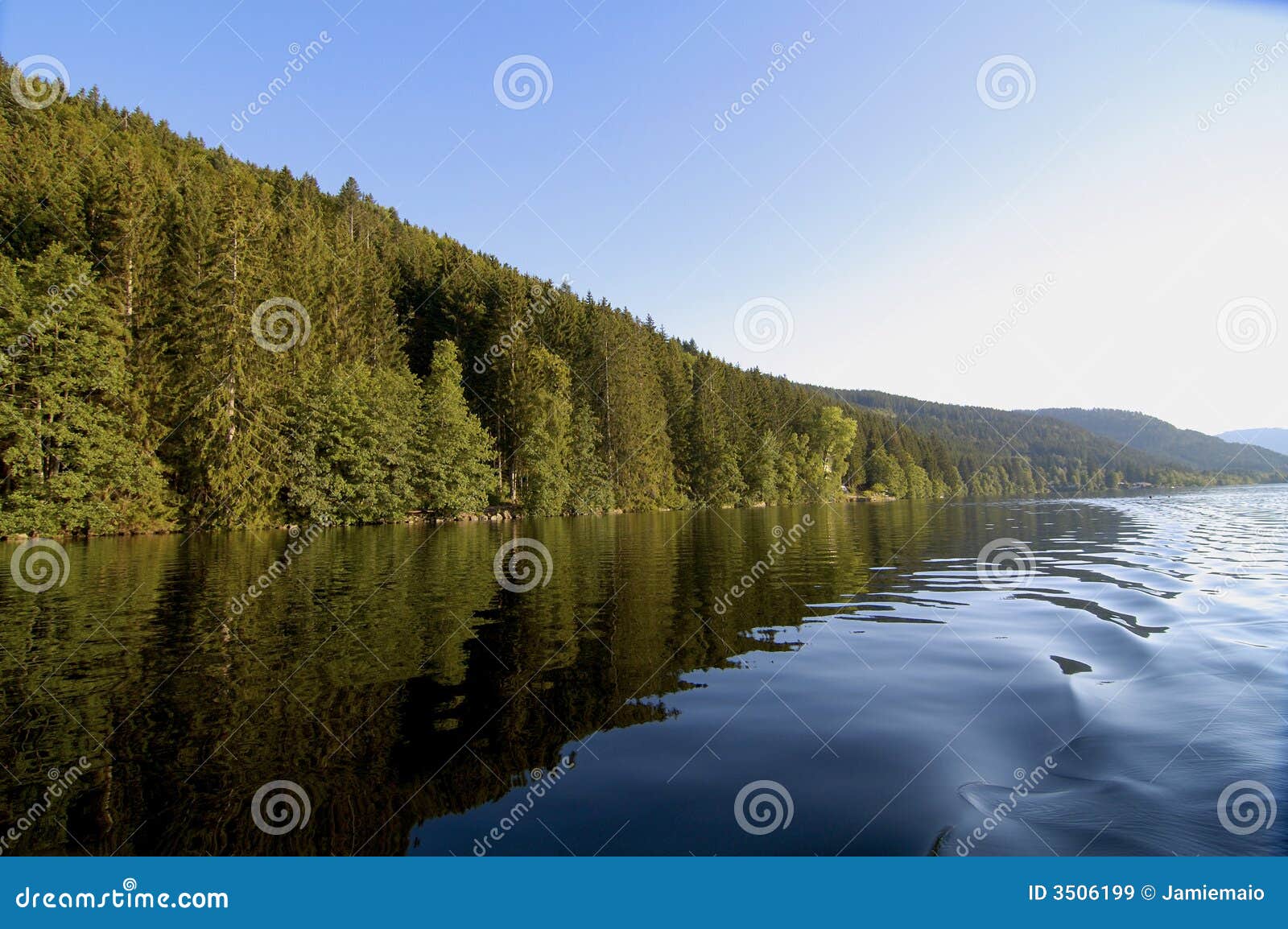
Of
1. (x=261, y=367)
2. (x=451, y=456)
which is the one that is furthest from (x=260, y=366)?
(x=451, y=456)

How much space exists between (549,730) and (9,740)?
212 inches

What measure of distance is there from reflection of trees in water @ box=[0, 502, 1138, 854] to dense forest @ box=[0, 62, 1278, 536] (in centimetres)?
2269

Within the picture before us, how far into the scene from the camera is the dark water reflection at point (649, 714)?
199 inches

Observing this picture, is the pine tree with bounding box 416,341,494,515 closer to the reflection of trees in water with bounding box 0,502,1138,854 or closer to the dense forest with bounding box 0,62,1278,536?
the dense forest with bounding box 0,62,1278,536

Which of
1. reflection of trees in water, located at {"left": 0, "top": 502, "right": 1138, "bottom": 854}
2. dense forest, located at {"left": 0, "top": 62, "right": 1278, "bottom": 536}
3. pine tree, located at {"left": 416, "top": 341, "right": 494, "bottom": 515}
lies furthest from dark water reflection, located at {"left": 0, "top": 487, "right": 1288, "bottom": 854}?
pine tree, located at {"left": 416, "top": 341, "right": 494, "bottom": 515}

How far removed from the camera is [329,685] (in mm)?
8688

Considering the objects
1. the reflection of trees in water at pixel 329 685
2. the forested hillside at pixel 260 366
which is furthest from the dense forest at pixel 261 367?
the reflection of trees in water at pixel 329 685

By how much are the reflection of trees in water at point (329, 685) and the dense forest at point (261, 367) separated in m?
22.7

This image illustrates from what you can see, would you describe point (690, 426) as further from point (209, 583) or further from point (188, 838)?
point (188, 838)

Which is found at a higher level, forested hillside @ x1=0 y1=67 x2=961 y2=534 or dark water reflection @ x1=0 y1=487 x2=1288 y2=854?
forested hillside @ x1=0 y1=67 x2=961 y2=534

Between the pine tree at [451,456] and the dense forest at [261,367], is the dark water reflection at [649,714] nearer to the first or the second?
the dense forest at [261,367]

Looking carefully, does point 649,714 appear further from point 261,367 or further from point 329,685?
point 261,367

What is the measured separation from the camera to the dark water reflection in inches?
199
